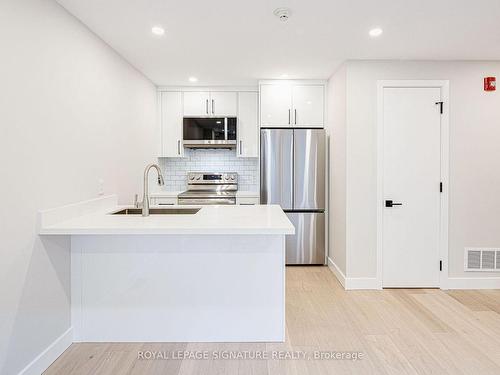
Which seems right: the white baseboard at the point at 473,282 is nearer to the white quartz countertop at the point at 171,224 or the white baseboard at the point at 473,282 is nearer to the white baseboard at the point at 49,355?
the white quartz countertop at the point at 171,224

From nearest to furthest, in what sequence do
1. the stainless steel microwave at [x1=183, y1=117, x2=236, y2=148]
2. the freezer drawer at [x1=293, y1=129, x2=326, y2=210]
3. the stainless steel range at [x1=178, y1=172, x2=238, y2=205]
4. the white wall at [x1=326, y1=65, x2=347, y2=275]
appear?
the white wall at [x1=326, y1=65, x2=347, y2=275] → the freezer drawer at [x1=293, y1=129, x2=326, y2=210] → the stainless steel microwave at [x1=183, y1=117, x2=236, y2=148] → the stainless steel range at [x1=178, y1=172, x2=238, y2=205]

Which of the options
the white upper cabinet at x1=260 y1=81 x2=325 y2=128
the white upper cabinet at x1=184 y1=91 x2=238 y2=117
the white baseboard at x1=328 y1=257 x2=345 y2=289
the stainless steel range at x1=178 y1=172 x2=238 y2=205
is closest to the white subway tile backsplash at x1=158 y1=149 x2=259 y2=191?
the stainless steel range at x1=178 y1=172 x2=238 y2=205

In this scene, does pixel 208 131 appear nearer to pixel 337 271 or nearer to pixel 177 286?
pixel 337 271

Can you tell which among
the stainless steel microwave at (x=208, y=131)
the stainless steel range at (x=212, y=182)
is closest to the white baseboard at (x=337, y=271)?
the stainless steel range at (x=212, y=182)

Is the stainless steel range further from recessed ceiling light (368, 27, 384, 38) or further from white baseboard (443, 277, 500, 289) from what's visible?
white baseboard (443, 277, 500, 289)

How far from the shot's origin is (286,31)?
2.68 meters

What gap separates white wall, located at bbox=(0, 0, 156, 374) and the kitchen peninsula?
0.58 ft

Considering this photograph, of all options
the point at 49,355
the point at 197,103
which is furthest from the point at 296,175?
the point at 49,355

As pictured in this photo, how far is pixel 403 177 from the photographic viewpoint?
3389 millimetres

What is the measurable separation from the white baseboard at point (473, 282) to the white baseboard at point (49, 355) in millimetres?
3564

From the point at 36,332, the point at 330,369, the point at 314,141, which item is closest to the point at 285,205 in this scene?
the point at 314,141

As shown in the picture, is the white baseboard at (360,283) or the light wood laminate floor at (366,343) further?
the white baseboard at (360,283)

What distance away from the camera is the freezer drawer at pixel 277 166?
13.6ft

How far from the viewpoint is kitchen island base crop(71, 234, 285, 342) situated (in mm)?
2309
